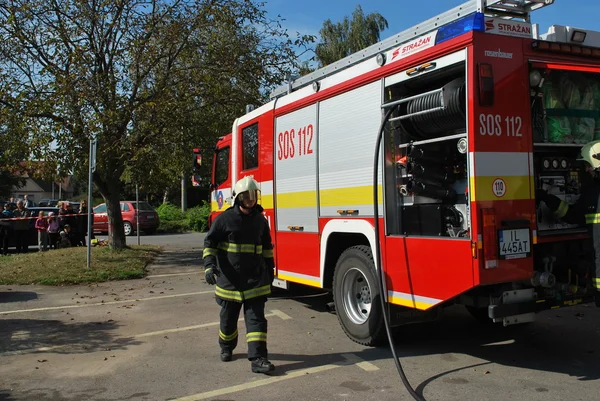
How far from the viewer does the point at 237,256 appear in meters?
4.94

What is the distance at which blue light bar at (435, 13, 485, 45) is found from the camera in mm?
4078

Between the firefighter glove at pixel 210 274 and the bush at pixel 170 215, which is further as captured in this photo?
the bush at pixel 170 215

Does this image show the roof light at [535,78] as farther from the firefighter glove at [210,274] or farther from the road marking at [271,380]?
the firefighter glove at [210,274]

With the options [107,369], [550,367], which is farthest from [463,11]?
[107,369]

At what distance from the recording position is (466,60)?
4090mm

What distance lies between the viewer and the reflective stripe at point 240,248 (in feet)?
16.2

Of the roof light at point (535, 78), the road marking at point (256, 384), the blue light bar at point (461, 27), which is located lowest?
the road marking at point (256, 384)

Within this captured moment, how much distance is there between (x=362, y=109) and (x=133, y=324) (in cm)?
413

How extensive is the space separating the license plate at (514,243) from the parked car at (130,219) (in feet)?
67.5

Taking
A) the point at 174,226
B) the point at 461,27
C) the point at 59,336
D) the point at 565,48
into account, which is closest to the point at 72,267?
the point at 59,336

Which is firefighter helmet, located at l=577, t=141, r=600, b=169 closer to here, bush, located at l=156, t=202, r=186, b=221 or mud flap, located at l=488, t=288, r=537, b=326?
mud flap, located at l=488, t=288, r=537, b=326

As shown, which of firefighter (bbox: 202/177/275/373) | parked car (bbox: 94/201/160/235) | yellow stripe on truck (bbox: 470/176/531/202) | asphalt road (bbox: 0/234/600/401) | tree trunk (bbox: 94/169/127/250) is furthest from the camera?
parked car (bbox: 94/201/160/235)

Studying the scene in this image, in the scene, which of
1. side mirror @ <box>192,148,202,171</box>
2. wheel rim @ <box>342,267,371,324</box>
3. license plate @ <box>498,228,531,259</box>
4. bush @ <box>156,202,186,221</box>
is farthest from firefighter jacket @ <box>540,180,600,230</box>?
bush @ <box>156,202,186,221</box>

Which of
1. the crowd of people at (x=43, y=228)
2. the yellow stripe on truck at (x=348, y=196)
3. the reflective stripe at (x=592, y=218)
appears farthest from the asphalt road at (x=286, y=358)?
the crowd of people at (x=43, y=228)
